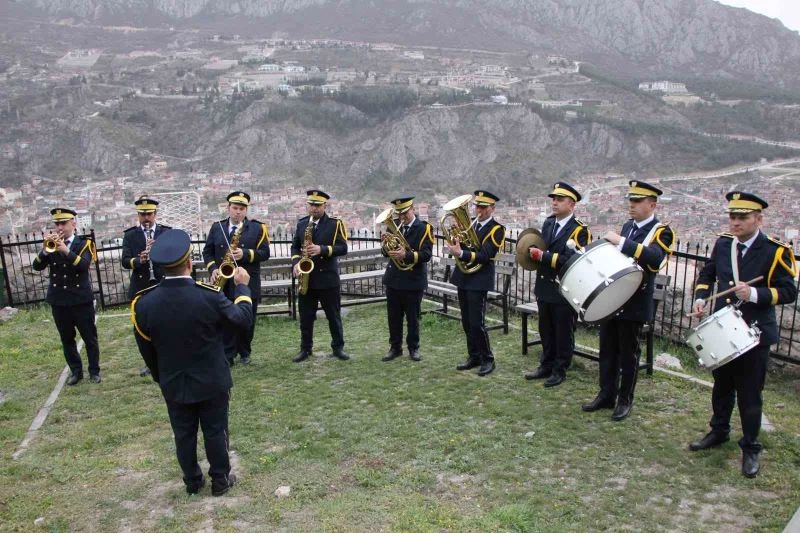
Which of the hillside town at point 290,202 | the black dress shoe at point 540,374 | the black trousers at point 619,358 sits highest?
the black trousers at point 619,358

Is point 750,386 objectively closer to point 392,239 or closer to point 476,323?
point 476,323

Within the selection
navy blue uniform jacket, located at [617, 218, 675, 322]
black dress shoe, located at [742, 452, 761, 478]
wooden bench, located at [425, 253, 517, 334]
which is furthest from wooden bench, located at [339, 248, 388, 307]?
black dress shoe, located at [742, 452, 761, 478]

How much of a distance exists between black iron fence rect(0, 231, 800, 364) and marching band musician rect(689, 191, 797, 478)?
9.45 feet

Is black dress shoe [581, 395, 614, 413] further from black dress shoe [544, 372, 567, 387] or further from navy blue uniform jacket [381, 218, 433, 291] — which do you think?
navy blue uniform jacket [381, 218, 433, 291]

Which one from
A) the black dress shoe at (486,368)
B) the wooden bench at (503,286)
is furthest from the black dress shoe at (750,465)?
the wooden bench at (503,286)

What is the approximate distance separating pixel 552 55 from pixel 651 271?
93.6 metres

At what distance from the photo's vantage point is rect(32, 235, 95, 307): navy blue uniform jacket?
23.7 feet

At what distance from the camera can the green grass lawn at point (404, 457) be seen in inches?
171

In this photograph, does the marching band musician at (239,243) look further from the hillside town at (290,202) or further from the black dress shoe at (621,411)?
the hillside town at (290,202)

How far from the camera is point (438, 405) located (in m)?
6.30

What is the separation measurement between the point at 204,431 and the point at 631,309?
3702 mm

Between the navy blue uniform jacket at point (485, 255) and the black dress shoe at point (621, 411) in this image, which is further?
the navy blue uniform jacket at point (485, 255)

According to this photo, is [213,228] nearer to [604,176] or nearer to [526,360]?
[526,360]

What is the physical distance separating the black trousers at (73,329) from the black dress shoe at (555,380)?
526cm
